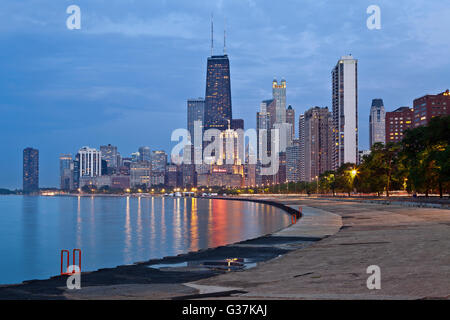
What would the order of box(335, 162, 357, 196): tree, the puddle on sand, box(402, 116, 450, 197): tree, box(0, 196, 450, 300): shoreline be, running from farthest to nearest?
box(335, 162, 357, 196): tree, box(402, 116, 450, 197): tree, the puddle on sand, box(0, 196, 450, 300): shoreline

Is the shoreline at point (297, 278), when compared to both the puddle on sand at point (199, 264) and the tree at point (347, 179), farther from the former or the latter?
the tree at point (347, 179)

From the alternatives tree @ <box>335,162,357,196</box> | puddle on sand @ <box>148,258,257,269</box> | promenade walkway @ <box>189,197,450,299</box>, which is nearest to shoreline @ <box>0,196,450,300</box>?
promenade walkway @ <box>189,197,450,299</box>

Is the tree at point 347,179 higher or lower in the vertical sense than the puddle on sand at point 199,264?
higher

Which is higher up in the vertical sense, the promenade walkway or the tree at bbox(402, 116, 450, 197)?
the tree at bbox(402, 116, 450, 197)

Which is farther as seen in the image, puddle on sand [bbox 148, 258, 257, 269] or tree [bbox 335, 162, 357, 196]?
tree [bbox 335, 162, 357, 196]

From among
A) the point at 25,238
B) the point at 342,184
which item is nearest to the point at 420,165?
the point at 25,238

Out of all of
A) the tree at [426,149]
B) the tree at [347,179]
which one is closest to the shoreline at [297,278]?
the tree at [426,149]

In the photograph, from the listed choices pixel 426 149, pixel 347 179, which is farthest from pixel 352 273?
pixel 347 179

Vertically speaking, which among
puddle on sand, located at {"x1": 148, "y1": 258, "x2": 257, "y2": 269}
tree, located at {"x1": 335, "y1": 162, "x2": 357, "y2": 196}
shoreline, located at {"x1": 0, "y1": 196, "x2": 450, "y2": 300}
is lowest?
puddle on sand, located at {"x1": 148, "y1": 258, "x2": 257, "y2": 269}

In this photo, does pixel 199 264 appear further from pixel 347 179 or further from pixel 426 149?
pixel 347 179

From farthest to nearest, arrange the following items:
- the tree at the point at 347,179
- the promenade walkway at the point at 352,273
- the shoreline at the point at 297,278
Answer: the tree at the point at 347,179 < the shoreline at the point at 297,278 < the promenade walkway at the point at 352,273

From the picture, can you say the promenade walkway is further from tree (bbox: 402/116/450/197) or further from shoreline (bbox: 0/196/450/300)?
tree (bbox: 402/116/450/197)

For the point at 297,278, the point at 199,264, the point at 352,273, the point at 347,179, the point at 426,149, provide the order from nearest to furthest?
the point at 297,278 < the point at 352,273 < the point at 199,264 < the point at 426,149 < the point at 347,179

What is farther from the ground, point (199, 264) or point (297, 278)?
point (297, 278)
